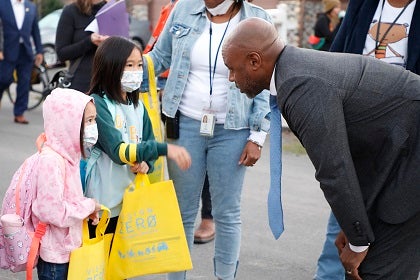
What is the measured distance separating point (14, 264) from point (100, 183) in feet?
2.17

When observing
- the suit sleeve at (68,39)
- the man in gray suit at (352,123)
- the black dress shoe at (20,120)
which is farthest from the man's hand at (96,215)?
the black dress shoe at (20,120)

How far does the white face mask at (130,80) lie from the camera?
3.88 metres

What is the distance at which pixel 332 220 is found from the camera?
4.46 meters

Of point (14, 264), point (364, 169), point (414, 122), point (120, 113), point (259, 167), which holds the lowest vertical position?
point (259, 167)

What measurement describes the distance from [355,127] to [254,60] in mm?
481

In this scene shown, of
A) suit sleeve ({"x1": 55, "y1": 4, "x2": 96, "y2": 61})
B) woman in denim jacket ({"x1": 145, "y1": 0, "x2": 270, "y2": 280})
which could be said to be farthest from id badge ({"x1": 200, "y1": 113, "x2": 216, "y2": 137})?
suit sleeve ({"x1": 55, "y1": 4, "x2": 96, "y2": 61})

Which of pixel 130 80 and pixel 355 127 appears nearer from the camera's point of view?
pixel 355 127

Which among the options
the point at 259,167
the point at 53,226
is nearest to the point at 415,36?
the point at 53,226

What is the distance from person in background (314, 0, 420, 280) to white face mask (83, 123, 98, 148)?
1.71 meters

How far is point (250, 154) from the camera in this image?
4.02 m

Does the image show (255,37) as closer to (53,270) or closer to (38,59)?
(53,270)

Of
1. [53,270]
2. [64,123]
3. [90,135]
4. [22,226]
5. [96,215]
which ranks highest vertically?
[64,123]

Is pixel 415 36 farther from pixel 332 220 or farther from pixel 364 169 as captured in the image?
pixel 364 169

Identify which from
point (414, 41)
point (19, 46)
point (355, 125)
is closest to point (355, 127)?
point (355, 125)
